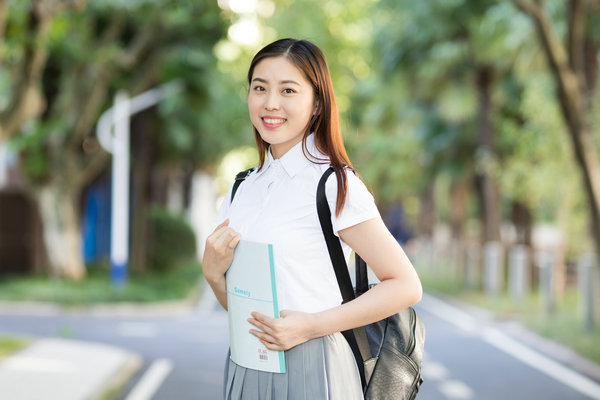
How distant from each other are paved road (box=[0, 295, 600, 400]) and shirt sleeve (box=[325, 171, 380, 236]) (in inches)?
227

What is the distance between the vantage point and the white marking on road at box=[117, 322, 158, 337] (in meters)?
12.2

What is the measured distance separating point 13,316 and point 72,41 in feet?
18.8

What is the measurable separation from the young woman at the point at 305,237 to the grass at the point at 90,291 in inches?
566

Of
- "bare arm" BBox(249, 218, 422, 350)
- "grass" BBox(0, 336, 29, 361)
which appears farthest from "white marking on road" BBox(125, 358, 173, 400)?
"bare arm" BBox(249, 218, 422, 350)

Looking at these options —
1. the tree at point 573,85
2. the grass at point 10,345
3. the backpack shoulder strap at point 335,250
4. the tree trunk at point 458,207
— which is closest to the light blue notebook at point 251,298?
the backpack shoulder strap at point 335,250

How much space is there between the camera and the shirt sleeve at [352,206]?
6.74 ft

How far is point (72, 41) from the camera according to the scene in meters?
16.5

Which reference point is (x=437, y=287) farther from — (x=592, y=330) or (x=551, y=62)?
(x=551, y=62)

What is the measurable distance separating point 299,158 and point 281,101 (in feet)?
0.53

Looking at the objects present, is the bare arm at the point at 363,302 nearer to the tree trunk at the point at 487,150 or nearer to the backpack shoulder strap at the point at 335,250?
the backpack shoulder strap at the point at 335,250

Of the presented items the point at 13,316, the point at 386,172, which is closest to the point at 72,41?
the point at 13,316

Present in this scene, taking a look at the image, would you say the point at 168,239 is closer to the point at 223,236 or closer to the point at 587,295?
the point at 587,295

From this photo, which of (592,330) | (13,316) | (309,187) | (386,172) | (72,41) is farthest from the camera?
(386,172)

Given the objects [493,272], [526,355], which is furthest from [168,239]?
[526,355]
